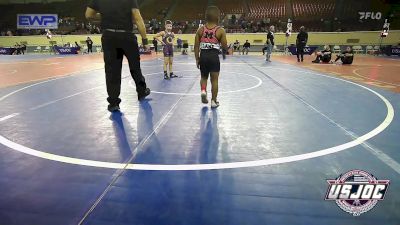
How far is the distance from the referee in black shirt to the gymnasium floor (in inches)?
26.0

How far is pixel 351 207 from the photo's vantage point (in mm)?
2377

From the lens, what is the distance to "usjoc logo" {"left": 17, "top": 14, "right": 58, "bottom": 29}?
121 feet

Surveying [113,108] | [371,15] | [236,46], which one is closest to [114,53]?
[113,108]

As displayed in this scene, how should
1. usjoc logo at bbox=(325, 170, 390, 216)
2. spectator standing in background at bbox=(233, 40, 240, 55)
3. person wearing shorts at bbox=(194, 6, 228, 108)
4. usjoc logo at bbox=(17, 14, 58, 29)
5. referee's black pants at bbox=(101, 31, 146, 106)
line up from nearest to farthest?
usjoc logo at bbox=(325, 170, 390, 216) → referee's black pants at bbox=(101, 31, 146, 106) → person wearing shorts at bbox=(194, 6, 228, 108) → spectator standing in background at bbox=(233, 40, 240, 55) → usjoc logo at bbox=(17, 14, 58, 29)

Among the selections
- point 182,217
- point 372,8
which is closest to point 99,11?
point 182,217

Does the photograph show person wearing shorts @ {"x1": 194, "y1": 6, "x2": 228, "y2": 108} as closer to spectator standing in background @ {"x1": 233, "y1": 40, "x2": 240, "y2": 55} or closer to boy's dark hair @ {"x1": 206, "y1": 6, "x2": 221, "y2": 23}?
boy's dark hair @ {"x1": 206, "y1": 6, "x2": 221, "y2": 23}

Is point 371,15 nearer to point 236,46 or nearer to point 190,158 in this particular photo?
point 236,46

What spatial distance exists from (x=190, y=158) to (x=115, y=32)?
3193 millimetres

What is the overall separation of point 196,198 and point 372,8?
37368mm

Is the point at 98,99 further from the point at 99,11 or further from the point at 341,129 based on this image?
the point at 341,129

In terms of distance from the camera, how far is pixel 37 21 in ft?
121

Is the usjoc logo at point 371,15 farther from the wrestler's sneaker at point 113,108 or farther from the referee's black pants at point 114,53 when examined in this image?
the wrestler's sneaker at point 113,108

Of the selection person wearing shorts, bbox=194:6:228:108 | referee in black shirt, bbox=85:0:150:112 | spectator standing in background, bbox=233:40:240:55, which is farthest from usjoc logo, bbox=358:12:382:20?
referee in black shirt, bbox=85:0:150:112

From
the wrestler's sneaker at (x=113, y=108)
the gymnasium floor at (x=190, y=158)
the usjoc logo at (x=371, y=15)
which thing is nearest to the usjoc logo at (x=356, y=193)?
the gymnasium floor at (x=190, y=158)
